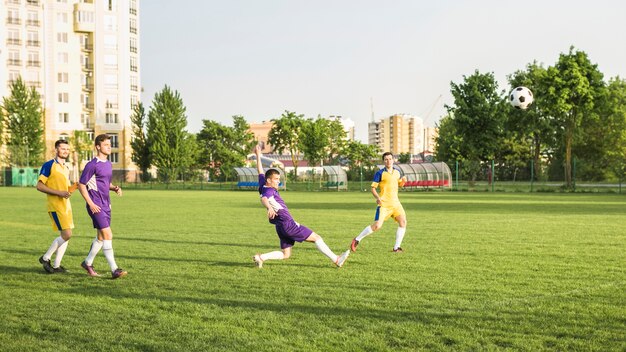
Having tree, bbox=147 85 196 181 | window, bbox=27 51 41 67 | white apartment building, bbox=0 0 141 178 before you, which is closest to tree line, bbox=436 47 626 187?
tree, bbox=147 85 196 181

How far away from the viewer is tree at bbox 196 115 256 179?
8475cm

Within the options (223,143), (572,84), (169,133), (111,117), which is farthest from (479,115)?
(111,117)

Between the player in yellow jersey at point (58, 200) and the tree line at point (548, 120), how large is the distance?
37661 millimetres

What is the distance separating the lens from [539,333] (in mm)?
5859

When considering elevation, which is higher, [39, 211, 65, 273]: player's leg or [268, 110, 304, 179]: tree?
[268, 110, 304, 179]: tree

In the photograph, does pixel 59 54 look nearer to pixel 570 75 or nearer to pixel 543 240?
pixel 570 75

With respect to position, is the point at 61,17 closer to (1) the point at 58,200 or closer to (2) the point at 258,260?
(1) the point at 58,200

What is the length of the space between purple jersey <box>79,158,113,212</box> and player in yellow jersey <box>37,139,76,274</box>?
0.73 meters

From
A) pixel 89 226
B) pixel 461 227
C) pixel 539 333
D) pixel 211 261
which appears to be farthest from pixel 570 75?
pixel 539 333

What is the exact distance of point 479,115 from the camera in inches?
2046

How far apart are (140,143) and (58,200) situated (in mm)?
74491

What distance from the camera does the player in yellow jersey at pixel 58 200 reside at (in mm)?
9594

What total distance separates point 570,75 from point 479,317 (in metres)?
41.2

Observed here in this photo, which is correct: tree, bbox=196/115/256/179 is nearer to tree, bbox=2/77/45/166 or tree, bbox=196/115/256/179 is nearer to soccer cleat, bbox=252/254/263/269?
tree, bbox=2/77/45/166
